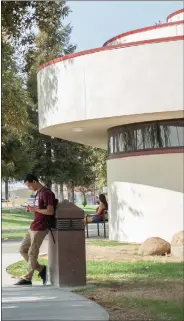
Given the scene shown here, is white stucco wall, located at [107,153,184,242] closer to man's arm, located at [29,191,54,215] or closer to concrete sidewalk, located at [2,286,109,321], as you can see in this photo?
man's arm, located at [29,191,54,215]

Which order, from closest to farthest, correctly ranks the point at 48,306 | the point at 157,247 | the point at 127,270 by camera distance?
the point at 48,306 → the point at 127,270 → the point at 157,247

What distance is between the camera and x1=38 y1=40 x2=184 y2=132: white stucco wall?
1150 cm

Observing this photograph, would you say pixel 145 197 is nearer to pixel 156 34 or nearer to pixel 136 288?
pixel 156 34

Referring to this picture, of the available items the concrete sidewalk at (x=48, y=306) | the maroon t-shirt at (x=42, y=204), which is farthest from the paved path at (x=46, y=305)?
the maroon t-shirt at (x=42, y=204)

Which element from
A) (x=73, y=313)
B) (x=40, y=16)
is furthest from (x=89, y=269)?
(x=40, y=16)

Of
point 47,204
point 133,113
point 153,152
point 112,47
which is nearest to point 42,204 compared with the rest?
point 47,204

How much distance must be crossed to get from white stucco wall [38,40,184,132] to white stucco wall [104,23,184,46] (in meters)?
1.63

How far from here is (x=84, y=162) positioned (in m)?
34.3

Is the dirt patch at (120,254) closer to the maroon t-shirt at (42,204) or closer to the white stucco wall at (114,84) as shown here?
the white stucco wall at (114,84)

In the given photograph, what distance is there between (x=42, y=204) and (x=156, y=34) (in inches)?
319

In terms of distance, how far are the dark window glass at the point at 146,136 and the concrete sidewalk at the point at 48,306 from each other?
281 inches

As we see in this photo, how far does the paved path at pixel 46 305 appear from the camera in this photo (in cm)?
496

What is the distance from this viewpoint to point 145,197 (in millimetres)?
13289

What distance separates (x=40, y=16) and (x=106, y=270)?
4.24 metres
